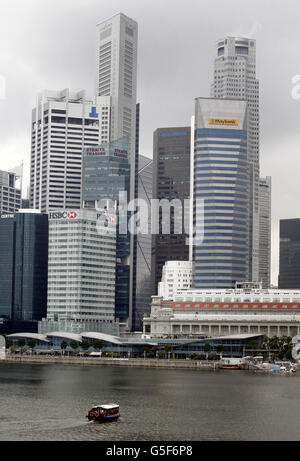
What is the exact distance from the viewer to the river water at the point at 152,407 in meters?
93.0

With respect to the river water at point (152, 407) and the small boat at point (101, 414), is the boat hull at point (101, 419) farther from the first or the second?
the river water at point (152, 407)

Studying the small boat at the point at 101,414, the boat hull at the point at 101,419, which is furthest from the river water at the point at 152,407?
the small boat at the point at 101,414

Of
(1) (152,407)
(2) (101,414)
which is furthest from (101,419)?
(1) (152,407)

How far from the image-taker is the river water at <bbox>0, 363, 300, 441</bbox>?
305 ft

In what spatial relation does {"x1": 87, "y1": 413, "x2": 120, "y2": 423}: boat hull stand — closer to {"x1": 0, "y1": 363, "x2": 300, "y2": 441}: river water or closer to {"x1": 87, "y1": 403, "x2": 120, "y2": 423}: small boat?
{"x1": 87, "y1": 403, "x2": 120, "y2": 423}: small boat

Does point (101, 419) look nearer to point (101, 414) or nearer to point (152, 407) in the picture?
point (101, 414)

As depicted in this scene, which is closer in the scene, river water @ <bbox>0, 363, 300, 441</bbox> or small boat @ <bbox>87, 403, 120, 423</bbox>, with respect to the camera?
river water @ <bbox>0, 363, 300, 441</bbox>

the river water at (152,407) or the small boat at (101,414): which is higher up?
the small boat at (101,414)

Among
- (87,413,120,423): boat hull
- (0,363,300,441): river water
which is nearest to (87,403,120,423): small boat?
(87,413,120,423): boat hull

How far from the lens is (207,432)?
310 feet

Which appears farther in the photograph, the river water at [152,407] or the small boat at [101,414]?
the small boat at [101,414]
